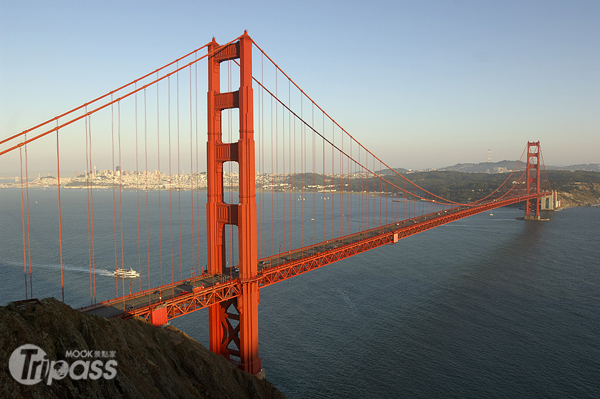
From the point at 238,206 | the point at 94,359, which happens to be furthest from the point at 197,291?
the point at 94,359

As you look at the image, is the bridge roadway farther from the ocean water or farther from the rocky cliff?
the ocean water

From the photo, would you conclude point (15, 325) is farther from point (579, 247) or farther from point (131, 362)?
point (579, 247)

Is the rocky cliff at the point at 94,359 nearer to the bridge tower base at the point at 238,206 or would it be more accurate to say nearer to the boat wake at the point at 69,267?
the bridge tower base at the point at 238,206

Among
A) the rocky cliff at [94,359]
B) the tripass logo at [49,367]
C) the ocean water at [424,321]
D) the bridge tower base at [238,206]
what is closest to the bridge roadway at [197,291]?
the bridge tower base at [238,206]

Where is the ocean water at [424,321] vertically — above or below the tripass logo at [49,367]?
below

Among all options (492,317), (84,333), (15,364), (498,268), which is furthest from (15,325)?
(498,268)

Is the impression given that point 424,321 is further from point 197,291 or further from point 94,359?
point 94,359
